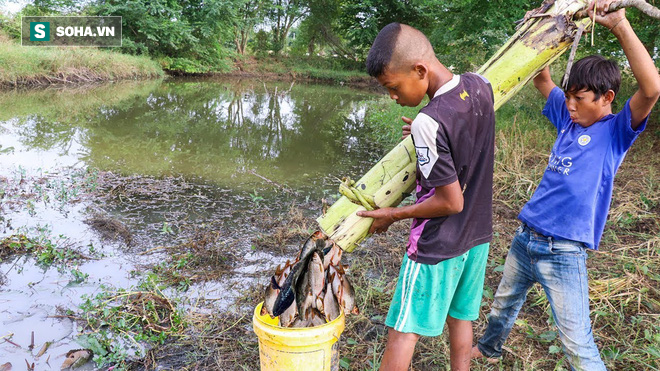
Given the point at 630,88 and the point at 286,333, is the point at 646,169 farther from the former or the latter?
the point at 286,333

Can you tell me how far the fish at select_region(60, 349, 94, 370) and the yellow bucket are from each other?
1225mm

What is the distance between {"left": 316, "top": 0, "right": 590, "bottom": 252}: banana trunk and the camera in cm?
206

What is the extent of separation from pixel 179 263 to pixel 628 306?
3306 mm

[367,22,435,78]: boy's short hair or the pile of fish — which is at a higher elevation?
[367,22,435,78]: boy's short hair

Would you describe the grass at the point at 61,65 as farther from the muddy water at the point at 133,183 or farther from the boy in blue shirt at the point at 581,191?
the boy in blue shirt at the point at 581,191

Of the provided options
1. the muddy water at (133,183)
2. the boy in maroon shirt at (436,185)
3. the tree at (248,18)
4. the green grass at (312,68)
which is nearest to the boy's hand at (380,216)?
the boy in maroon shirt at (436,185)

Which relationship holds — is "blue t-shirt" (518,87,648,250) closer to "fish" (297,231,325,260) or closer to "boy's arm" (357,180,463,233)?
"boy's arm" (357,180,463,233)

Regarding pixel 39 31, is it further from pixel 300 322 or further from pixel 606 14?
pixel 606 14

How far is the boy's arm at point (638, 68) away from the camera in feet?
6.12

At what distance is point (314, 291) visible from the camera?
2.13 meters

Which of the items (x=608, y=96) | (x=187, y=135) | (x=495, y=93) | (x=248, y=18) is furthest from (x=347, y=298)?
(x=248, y=18)

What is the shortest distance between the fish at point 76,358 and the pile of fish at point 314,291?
122cm

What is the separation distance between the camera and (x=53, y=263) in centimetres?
368

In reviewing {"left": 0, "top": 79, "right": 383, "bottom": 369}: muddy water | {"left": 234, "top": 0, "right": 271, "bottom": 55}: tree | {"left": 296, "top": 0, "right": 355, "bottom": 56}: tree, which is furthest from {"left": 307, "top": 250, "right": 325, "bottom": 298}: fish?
{"left": 296, "top": 0, "right": 355, "bottom": 56}: tree
